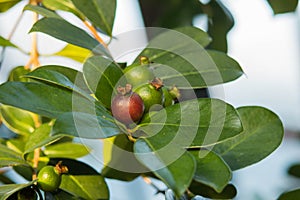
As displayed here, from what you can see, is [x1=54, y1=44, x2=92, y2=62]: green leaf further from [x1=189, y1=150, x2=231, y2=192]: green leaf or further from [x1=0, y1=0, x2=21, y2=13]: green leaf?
A: [x1=189, y1=150, x2=231, y2=192]: green leaf

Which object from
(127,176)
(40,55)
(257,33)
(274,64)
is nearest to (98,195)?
(127,176)

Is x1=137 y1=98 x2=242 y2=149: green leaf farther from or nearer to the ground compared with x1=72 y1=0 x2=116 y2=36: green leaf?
nearer to the ground

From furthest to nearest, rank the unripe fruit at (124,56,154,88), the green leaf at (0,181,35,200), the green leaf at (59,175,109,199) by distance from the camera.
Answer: the green leaf at (59,175,109,199) → the unripe fruit at (124,56,154,88) → the green leaf at (0,181,35,200)

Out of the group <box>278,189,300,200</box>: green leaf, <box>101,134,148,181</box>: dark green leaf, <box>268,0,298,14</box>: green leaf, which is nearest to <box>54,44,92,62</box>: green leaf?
<box>101,134,148,181</box>: dark green leaf

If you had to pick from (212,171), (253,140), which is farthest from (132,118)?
(253,140)

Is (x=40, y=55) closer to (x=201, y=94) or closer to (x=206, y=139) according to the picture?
(x=201, y=94)

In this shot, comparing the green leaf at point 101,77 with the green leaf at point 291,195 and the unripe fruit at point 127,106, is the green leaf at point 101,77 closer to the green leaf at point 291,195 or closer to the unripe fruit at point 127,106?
the unripe fruit at point 127,106
